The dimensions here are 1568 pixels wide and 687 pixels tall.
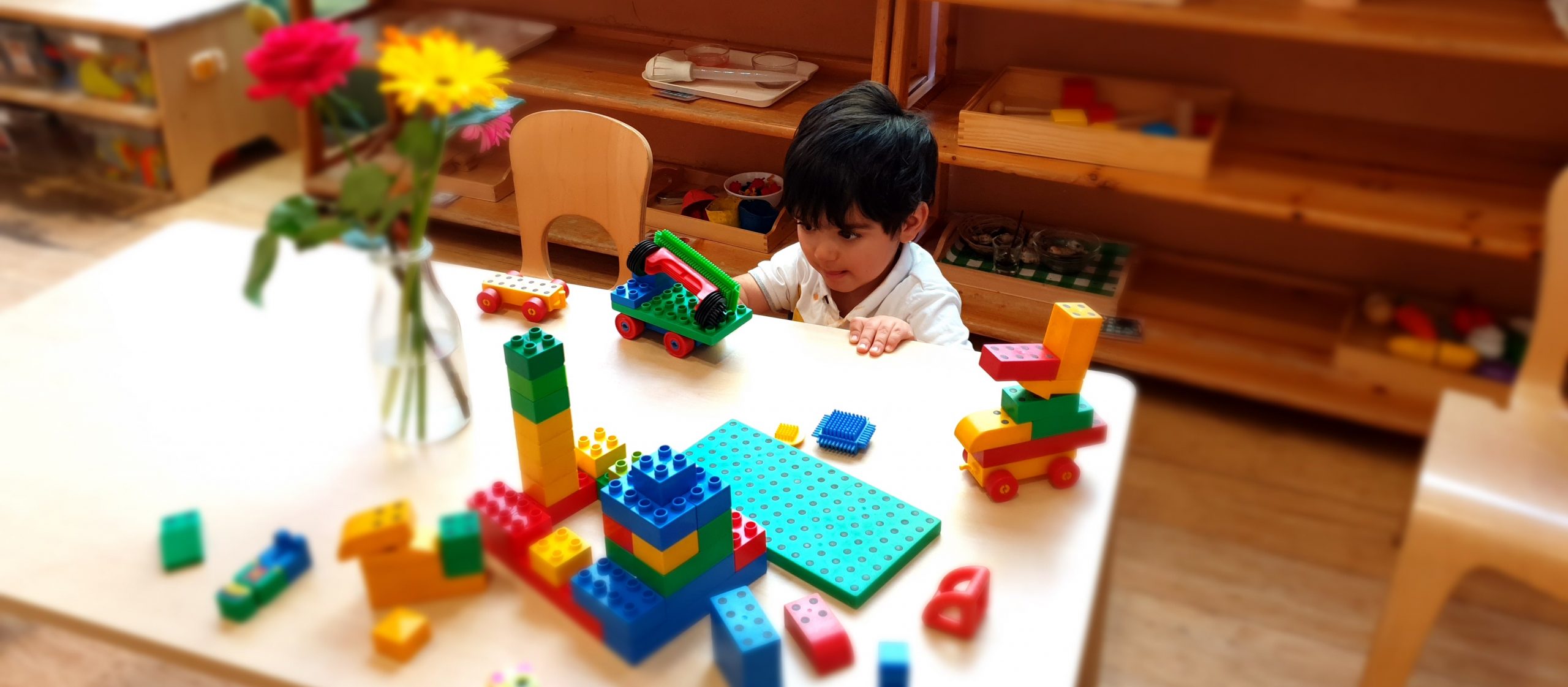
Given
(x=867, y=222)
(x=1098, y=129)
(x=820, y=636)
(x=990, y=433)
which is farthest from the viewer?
(x=1098, y=129)

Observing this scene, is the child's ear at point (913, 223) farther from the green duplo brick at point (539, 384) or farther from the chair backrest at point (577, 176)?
the green duplo brick at point (539, 384)

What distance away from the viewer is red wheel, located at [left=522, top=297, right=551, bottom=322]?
0.88m

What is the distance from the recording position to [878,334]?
856 mm

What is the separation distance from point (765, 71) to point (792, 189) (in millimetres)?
725

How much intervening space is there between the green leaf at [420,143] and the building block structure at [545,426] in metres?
0.15

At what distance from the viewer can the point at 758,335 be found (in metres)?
0.88

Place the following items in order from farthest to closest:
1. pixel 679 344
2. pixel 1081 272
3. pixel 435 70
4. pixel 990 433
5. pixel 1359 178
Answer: pixel 1081 272, pixel 1359 178, pixel 679 344, pixel 990 433, pixel 435 70

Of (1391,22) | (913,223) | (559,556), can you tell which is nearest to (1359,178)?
(1391,22)

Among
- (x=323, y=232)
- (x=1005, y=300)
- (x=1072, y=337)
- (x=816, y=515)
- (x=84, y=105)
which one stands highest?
(x=323, y=232)

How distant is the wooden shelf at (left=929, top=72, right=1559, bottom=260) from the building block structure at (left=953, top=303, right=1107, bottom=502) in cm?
59

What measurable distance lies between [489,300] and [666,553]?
1.35 ft

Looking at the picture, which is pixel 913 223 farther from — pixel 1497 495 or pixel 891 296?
pixel 1497 495

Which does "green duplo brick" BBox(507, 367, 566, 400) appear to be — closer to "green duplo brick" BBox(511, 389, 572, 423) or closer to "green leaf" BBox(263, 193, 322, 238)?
"green duplo brick" BBox(511, 389, 572, 423)

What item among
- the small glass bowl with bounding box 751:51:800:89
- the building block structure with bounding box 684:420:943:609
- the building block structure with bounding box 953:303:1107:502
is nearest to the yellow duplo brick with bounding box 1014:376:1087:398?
the building block structure with bounding box 953:303:1107:502
